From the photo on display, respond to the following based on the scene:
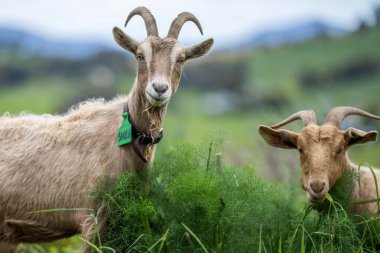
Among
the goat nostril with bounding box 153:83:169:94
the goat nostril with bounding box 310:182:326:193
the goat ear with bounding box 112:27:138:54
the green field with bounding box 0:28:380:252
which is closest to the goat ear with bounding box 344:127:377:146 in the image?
the goat nostril with bounding box 310:182:326:193

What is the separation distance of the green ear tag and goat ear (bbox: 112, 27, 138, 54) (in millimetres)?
629

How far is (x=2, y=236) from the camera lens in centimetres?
736

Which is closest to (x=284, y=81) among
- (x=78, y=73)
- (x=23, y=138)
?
(x=78, y=73)

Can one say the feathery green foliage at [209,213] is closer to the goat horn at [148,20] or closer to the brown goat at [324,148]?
the brown goat at [324,148]

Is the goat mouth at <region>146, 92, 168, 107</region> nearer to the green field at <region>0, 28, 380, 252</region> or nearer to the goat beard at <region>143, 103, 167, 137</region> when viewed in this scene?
the goat beard at <region>143, 103, 167, 137</region>

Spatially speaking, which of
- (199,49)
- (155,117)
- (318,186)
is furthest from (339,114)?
(155,117)

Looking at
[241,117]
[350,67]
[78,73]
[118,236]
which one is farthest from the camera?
[78,73]

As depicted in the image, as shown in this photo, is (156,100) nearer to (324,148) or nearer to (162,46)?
(162,46)

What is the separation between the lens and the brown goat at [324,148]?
247 inches

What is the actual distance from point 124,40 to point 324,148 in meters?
2.13

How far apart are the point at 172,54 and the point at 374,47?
5816 centimetres

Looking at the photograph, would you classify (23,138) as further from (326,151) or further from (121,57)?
(121,57)

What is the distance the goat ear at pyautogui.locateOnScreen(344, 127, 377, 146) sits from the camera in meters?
6.62

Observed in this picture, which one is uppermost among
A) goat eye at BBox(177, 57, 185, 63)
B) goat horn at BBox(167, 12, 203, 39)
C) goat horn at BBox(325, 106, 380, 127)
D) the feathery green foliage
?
goat horn at BBox(167, 12, 203, 39)
